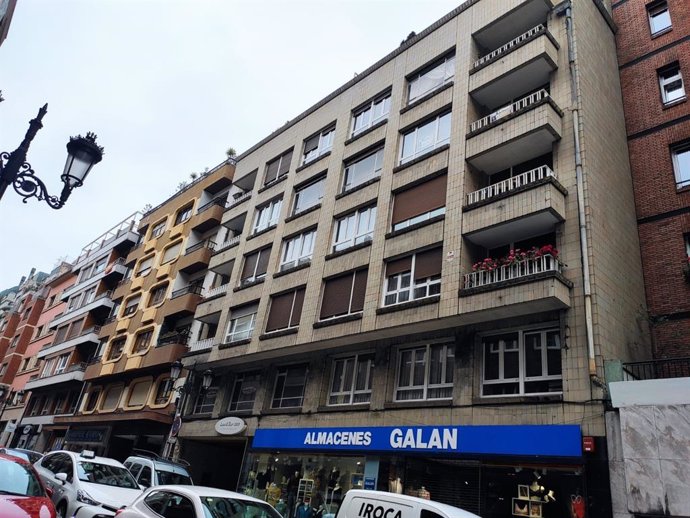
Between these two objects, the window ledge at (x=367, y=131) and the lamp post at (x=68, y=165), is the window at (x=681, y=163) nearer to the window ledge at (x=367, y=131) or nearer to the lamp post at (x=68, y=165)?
the window ledge at (x=367, y=131)

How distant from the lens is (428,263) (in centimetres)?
1526

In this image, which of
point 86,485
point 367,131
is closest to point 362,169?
point 367,131

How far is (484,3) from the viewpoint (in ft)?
58.7

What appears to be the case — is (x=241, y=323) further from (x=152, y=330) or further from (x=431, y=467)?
(x=431, y=467)

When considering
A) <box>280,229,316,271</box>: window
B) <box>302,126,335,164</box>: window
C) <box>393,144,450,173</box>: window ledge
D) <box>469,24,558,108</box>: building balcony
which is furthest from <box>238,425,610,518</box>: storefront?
<box>302,126,335,164</box>: window

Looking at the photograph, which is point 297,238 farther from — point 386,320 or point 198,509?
point 198,509

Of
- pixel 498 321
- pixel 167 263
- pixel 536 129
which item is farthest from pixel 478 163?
pixel 167 263

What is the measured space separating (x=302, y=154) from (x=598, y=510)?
18.5 m

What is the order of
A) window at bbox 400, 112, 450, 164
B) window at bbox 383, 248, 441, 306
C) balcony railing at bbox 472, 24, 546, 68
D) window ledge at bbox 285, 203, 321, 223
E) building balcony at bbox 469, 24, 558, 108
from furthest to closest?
window ledge at bbox 285, 203, 321, 223, window at bbox 400, 112, 450, 164, balcony railing at bbox 472, 24, 546, 68, building balcony at bbox 469, 24, 558, 108, window at bbox 383, 248, 441, 306

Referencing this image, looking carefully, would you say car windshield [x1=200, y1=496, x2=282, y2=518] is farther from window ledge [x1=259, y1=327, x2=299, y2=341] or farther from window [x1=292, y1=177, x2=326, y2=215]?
window [x1=292, y1=177, x2=326, y2=215]

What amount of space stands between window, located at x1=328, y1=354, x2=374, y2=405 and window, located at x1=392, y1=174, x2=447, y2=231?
4540 mm

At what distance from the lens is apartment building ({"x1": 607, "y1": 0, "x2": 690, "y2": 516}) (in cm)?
942

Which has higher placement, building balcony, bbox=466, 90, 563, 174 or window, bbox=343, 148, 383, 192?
window, bbox=343, 148, 383, 192

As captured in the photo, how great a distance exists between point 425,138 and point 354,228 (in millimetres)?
4052
